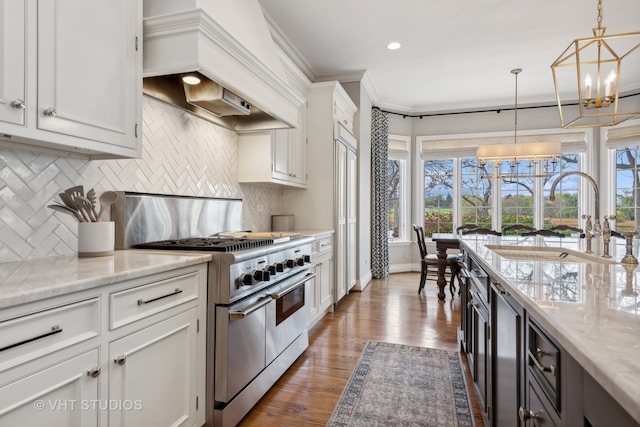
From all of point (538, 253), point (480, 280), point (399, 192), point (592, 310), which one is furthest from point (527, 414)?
point (399, 192)

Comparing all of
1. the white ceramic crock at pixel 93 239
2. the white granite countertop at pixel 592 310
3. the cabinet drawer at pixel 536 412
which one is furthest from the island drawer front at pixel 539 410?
the white ceramic crock at pixel 93 239

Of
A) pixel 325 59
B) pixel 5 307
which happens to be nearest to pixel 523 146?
pixel 325 59

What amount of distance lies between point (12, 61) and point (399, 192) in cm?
602

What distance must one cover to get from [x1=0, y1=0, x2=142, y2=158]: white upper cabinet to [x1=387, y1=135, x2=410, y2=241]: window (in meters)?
5.33

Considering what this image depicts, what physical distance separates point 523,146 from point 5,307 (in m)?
4.80

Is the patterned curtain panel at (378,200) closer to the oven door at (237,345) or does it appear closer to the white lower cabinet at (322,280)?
the white lower cabinet at (322,280)

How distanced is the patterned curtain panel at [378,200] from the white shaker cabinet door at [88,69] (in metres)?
4.58

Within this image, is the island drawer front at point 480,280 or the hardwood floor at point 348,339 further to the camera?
the hardwood floor at point 348,339

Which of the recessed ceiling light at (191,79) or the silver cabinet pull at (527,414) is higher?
the recessed ceiling light at (191,79)

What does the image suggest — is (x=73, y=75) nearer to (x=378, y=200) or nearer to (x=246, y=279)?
(x=246, y=279)

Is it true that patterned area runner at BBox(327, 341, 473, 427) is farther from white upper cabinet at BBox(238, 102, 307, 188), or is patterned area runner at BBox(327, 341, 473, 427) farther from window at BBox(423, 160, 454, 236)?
window at BBox(423, 160, 454, 236)

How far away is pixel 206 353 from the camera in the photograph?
71.9 inches

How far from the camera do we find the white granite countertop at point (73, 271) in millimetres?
1029

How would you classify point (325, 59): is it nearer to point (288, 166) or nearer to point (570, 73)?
point (288, 166)
